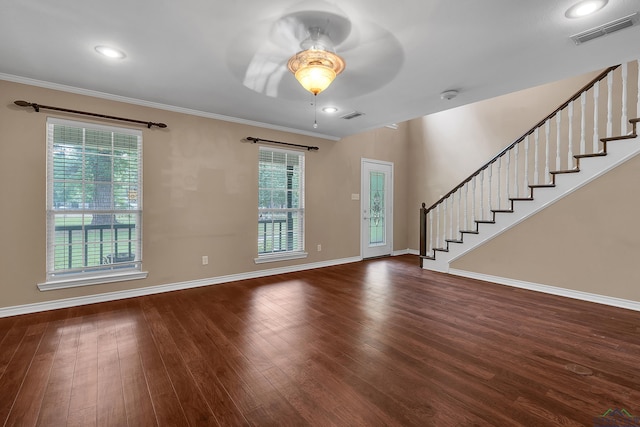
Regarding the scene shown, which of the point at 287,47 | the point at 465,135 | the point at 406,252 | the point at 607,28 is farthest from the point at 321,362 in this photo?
the point at 465,135

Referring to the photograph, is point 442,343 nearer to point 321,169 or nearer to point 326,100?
point 326,100

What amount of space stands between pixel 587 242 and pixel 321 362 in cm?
371

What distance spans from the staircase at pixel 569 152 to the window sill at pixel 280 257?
2.34 meters

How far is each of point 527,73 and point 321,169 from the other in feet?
11.0

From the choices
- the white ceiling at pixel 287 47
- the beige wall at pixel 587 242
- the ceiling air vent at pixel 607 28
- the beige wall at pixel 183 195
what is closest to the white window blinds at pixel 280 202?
the beige wall at pixel 183 195

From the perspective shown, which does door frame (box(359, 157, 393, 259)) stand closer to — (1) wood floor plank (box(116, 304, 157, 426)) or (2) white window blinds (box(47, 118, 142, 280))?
(2) white window blinds (box(47, 118, 142, 280))

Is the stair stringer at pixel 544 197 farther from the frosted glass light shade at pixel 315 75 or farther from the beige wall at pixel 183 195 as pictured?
the frosted glass light shade at pixel 315 75

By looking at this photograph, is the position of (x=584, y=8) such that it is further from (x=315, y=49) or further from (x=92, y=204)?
(x=92, y=204)

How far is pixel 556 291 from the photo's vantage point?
381 centimetres

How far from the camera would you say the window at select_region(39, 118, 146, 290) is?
129 inches

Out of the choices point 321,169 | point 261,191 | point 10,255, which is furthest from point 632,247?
point 10,255

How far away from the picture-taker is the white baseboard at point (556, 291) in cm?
331

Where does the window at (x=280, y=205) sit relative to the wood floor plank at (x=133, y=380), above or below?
above

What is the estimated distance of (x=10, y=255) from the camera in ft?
9.99
